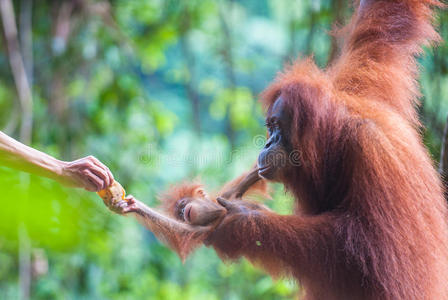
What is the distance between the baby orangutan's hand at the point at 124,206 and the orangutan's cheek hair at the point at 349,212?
0.33 metres

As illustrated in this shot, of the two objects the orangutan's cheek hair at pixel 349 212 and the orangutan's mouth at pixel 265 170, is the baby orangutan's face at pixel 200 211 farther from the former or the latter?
the orangutan's mouth at pixel 265 170

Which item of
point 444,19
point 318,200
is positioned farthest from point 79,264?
point 444,19

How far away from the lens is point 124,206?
1.71m

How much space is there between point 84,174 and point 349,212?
939 millimetres

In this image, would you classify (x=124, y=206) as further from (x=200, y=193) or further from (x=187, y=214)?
(x=200, y=193)

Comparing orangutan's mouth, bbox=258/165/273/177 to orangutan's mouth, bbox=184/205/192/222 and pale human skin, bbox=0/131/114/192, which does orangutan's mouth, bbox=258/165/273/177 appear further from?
pale human skin, bbox=0/131/114/192

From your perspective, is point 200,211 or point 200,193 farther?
point 200,193

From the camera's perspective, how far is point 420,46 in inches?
87.4

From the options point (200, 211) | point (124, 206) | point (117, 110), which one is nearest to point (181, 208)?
point (200, 211)

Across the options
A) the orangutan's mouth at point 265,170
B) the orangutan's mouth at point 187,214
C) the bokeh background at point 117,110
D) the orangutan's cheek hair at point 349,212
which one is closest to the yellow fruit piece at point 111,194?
the orangutan's mouth at point 187,214

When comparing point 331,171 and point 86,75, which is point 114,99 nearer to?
point 86,75

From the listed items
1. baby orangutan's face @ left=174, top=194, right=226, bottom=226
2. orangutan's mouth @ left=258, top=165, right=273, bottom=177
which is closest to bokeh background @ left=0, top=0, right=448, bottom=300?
baby orangutan's face @ left=174, top=194, right=226, bottom=226

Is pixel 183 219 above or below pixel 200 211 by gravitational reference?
below

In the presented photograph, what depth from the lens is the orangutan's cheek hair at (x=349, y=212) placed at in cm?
162
